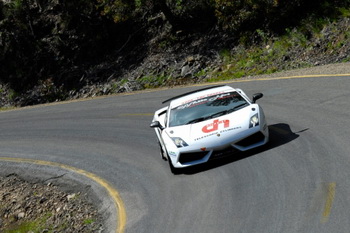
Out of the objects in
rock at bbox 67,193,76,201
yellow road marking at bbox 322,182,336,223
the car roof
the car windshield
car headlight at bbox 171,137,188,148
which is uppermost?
the car roof

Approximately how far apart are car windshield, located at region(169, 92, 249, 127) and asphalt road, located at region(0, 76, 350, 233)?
104cm

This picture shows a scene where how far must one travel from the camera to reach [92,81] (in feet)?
95.3

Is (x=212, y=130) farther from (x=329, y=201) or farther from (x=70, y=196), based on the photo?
(x=70, y=196)

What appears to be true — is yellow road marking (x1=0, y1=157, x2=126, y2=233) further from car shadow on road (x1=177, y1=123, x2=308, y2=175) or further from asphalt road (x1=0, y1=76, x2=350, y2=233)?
car shadow on road (x1=177, y1=123, x2=308, y2=175)

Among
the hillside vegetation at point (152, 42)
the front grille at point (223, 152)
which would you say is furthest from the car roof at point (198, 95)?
the hillside vegetation at point (152, 42)

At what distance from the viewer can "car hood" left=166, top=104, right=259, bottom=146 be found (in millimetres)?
10164

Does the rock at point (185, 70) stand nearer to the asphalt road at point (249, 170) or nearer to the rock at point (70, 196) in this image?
the asphalt road at point (249, 170)

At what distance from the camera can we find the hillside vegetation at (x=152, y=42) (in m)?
23.3

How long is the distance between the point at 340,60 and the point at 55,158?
39.1 ft

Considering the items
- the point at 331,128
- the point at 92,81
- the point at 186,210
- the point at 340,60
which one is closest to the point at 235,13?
the point at 340,60

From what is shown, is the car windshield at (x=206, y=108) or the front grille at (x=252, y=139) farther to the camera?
the car windshield at (x=206, y=108)

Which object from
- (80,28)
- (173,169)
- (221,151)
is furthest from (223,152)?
(80,28)

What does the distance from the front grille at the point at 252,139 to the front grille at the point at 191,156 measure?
76cm

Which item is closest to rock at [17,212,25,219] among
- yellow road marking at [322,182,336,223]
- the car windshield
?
the car windshield
